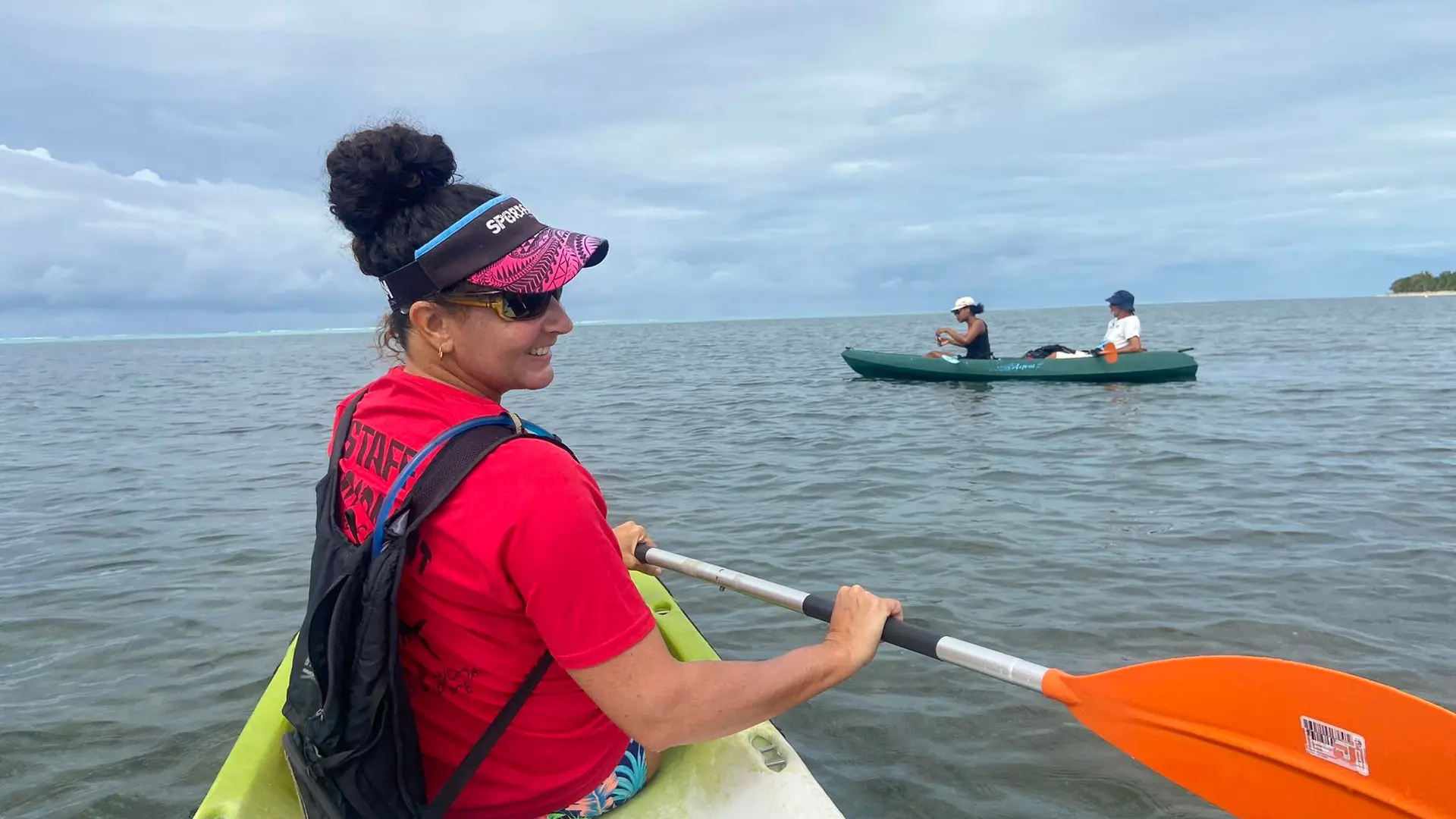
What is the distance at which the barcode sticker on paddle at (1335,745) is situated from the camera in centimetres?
230

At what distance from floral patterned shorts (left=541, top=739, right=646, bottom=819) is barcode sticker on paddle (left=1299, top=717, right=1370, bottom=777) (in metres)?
1.84

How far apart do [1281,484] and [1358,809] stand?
23.4 feet

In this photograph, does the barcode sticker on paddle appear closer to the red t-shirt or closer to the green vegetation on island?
the red t-shirt

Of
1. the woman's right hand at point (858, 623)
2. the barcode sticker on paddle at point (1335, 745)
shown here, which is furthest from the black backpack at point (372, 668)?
the barcode sticker on paddle at point (1335, 745)

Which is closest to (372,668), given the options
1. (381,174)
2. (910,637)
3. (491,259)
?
(491,259)

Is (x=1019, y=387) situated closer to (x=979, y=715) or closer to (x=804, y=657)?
(x=979, y=715)

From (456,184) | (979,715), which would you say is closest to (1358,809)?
(979,715)

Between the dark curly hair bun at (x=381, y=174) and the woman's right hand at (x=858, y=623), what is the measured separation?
1.48 m

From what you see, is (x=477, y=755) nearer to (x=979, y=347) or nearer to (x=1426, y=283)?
(x=979, y=347)

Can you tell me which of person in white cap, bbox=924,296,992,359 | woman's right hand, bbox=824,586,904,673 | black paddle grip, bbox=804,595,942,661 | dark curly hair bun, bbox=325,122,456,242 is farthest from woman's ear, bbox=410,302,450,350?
person in white cap, bbox=924,296,992,359

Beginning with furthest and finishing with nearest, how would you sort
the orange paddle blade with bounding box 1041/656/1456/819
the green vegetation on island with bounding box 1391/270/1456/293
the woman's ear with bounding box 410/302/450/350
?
the green vegetation on island with bounding box 1391/270/1456/293 < the orange paddle blade with bounding box 1041/656/1456/819 < the woman's ear with bounding box 410/302/450/350

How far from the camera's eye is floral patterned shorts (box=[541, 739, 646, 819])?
2.34 m

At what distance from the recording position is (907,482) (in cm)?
933

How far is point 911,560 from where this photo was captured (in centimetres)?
671
